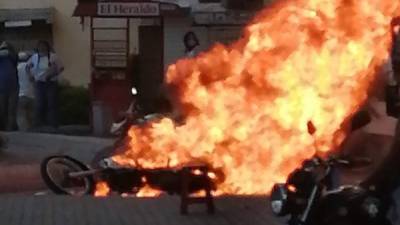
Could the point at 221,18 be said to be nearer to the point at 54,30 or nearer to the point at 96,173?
the point at 54,30

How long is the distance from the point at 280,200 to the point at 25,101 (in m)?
16.5

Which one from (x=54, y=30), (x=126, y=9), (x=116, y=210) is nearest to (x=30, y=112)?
(x=126, y=9)

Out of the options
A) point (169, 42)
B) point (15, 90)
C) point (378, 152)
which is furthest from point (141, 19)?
point (378, 152)

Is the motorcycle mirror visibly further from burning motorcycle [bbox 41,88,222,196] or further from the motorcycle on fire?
the motorcycle on fire

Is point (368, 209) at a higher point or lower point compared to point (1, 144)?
higher

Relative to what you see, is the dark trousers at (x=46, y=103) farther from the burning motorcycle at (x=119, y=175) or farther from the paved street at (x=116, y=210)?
the burning motorcycle at (x=119, y=175)

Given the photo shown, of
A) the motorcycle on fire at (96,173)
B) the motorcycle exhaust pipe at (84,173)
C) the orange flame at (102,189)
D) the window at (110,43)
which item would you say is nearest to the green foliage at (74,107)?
the window at (110,43)

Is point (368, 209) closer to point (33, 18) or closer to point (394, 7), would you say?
point (394, 7)

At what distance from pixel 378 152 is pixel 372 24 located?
4.01 meters

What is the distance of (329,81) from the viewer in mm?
12352

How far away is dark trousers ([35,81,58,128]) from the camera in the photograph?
2408 centimetres

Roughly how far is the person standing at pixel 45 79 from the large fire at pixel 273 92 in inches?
358

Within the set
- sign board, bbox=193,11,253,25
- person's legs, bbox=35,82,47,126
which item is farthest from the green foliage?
sign board, bbox=193,11,253,25

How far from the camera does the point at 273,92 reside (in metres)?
13.1
